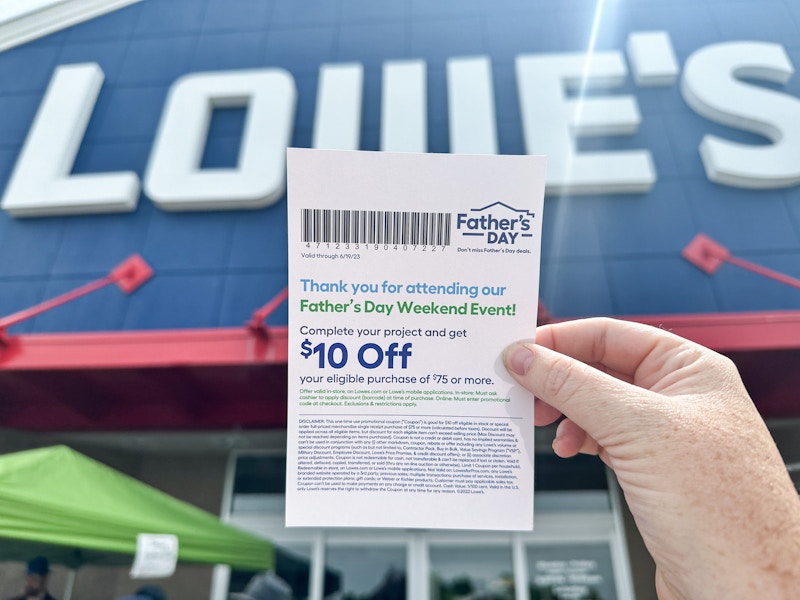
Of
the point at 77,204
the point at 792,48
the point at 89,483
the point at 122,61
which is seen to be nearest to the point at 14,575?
the point at 89,483

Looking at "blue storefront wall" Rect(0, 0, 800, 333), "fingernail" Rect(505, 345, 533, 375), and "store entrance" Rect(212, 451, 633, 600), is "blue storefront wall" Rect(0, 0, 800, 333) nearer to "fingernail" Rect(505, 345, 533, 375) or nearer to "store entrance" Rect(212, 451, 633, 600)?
"store entrance" Rect(212, 451, 633, 600)

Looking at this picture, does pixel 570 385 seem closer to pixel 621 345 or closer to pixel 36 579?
pixel 621 345

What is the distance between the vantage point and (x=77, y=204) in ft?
15.6

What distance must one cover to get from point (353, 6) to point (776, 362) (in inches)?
212

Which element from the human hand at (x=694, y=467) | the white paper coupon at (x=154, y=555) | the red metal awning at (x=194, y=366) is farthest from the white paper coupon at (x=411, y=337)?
the red metal awning at (x=194, y=366)

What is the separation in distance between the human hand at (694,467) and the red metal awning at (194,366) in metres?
2.52

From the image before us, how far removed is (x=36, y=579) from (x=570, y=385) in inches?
162

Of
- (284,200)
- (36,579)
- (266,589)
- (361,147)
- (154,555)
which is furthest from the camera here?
(361,147)

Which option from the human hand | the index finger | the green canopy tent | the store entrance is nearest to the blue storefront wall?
the green canopy tent

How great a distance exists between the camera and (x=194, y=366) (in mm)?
3605

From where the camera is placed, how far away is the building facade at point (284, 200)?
4176 millimetres

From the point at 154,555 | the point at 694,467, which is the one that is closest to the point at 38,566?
the point at 154,555

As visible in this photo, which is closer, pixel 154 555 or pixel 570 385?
pixel 570 385

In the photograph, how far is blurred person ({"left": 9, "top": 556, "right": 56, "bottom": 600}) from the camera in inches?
136
